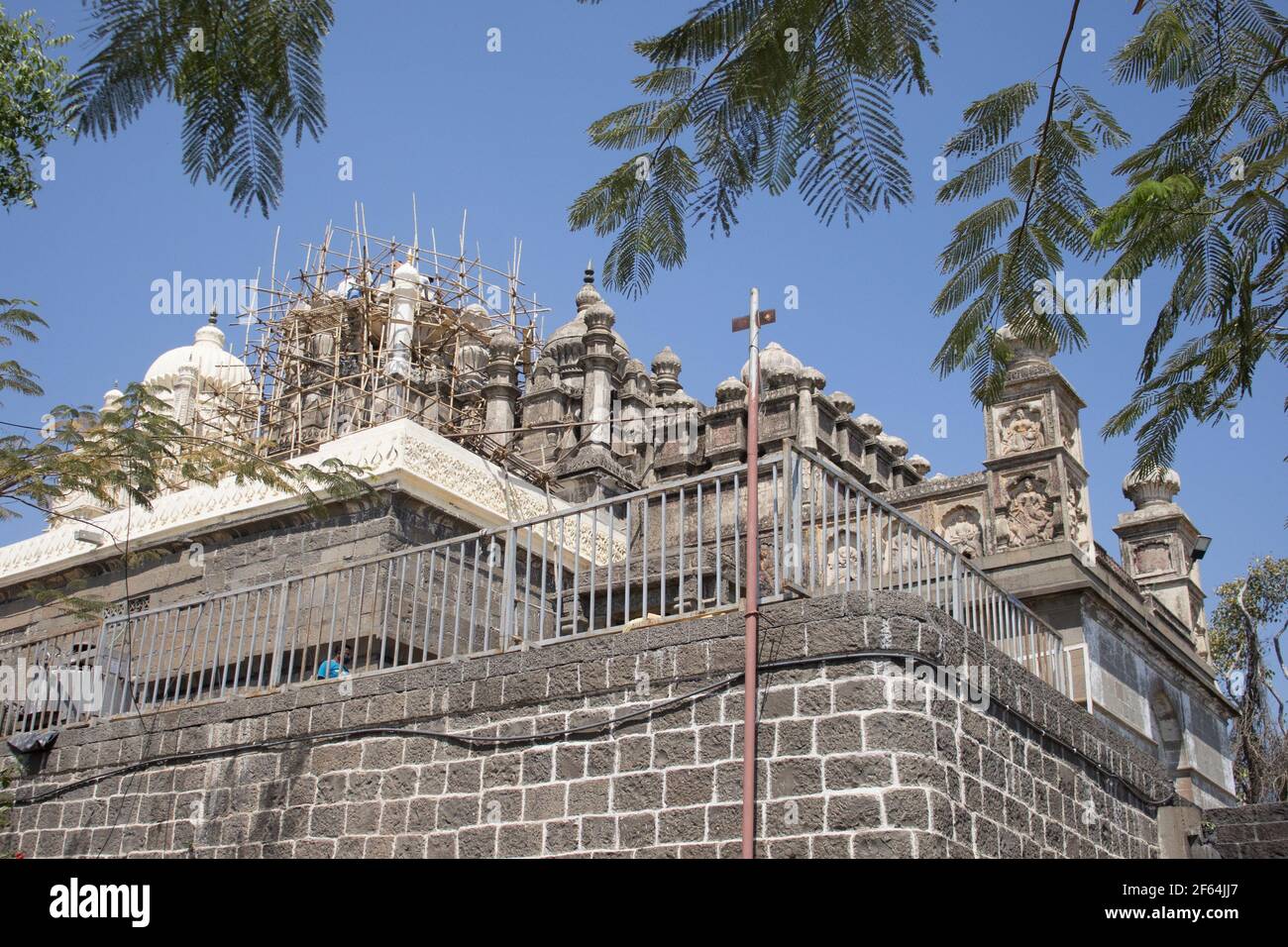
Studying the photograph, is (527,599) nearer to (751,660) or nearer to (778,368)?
(751,660)

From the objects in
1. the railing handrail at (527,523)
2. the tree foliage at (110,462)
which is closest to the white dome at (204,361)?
the tree foliage at (110,462)

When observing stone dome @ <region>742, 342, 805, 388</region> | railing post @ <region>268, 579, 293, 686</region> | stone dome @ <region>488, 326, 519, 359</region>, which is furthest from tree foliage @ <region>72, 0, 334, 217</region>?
stone dome @ <region>488, 326, 519, 359</region>

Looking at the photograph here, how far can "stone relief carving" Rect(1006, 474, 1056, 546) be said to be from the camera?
13.2 meters

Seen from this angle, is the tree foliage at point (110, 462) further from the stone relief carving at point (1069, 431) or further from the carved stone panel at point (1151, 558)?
the carved stone panel at point (1151, 558)

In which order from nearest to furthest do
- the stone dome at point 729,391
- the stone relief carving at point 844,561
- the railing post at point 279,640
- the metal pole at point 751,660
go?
the metal pole at point 751,660 → the stone relief carving at point 844,561 → the railing post at point 279,640 → the stone dome at point 729,391

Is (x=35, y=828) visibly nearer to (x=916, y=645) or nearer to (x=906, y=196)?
(x=916, y=645)

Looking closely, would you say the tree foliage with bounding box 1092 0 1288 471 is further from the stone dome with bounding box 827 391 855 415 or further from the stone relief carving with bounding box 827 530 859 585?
the stone dome with bounding box 827 391 855 415

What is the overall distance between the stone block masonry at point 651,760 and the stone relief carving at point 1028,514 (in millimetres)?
2676

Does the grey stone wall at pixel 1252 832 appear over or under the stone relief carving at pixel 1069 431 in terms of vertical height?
under

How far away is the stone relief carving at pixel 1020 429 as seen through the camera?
13.6m

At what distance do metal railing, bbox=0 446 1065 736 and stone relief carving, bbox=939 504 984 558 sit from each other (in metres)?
1.08
